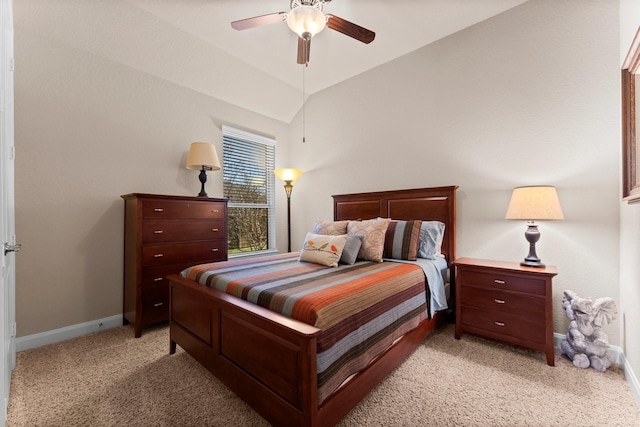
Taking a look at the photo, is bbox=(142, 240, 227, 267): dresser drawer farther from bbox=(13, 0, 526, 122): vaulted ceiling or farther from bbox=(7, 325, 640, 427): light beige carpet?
bbox=(13, 0, 526, 122): vaulted ceiling

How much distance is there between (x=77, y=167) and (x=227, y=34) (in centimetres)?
201

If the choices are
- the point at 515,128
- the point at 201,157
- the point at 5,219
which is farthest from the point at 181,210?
the point at 515,128

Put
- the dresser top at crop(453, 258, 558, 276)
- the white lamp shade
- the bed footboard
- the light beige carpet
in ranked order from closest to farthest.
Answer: the bed footboard → the light beige carpet → the dresser top at crop(453, 258, 558, 276) → the white lamp shade

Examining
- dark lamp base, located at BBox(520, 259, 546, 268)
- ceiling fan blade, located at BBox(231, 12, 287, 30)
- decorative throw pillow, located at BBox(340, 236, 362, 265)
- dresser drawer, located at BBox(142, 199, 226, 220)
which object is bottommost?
dark lamp base, located at BBox(520, 259, 546, 268)

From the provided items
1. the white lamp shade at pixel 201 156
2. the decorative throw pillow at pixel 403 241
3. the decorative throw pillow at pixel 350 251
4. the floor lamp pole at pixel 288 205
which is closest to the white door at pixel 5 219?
the white lamp shade at pixel 201 156

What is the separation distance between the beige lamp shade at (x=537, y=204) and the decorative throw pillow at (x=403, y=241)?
817 mm

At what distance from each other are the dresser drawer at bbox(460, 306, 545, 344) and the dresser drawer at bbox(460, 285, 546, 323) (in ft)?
0.12

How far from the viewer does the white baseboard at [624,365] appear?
1.72 meters

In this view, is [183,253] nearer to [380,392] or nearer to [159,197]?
[159,197]

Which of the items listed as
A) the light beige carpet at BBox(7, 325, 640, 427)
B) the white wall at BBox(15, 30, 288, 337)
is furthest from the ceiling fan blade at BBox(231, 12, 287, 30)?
the light beige carpet at BBox(7, 325, 640, 427)

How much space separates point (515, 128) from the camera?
8.52 ft

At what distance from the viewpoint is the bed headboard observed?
2896mm

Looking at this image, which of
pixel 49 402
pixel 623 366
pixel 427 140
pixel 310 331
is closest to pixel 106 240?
pixel 49 402

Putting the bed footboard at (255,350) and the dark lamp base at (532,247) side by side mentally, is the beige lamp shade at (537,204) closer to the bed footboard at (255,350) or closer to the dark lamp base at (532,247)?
the dark lamp base at (532,247)
